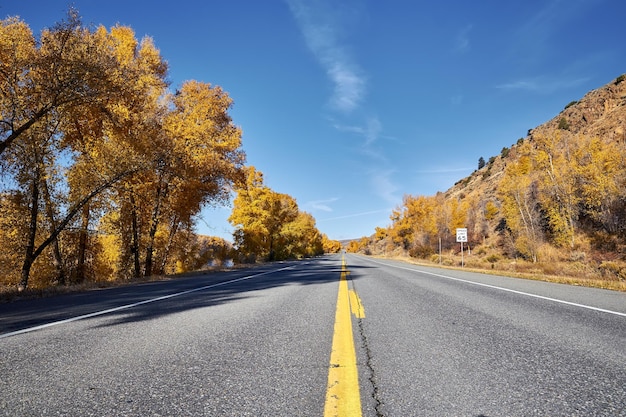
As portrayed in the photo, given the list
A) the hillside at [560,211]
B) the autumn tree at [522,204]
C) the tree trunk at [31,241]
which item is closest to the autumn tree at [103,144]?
the tree trunk at [31,241]

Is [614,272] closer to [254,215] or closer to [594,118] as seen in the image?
[254,215]

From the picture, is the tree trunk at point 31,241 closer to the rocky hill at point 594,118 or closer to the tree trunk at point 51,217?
the tree trunk at point 51,217

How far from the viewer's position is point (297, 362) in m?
2.52

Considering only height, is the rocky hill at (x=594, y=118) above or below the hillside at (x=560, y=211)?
above

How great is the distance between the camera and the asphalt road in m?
1.81

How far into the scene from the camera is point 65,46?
30.4 ft

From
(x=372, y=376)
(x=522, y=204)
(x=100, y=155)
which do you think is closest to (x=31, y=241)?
(x=100, y=155)

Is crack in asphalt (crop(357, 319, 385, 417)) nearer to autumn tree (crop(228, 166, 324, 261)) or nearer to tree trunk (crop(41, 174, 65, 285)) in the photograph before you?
tree trunk (crop(41, 174, 65, 285))

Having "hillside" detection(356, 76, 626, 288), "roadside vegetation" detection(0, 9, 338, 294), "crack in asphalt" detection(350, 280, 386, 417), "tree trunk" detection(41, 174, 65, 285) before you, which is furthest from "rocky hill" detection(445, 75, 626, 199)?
"tree trunk" detection(41, 174, 65, 285)

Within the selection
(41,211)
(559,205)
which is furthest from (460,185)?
(41,211)

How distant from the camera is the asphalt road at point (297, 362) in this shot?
1808 millimetres

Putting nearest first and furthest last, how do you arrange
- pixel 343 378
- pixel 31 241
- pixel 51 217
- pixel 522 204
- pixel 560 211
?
pixel 343 378, pixel 31 241, pixel 51 217, pixel 560 211, pixel 522 204

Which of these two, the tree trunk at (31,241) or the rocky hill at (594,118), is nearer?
the tree trunk at (31,241)

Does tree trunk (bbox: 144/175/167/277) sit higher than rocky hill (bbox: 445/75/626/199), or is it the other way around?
rocky hill (bbox: 445/75/626/199)
